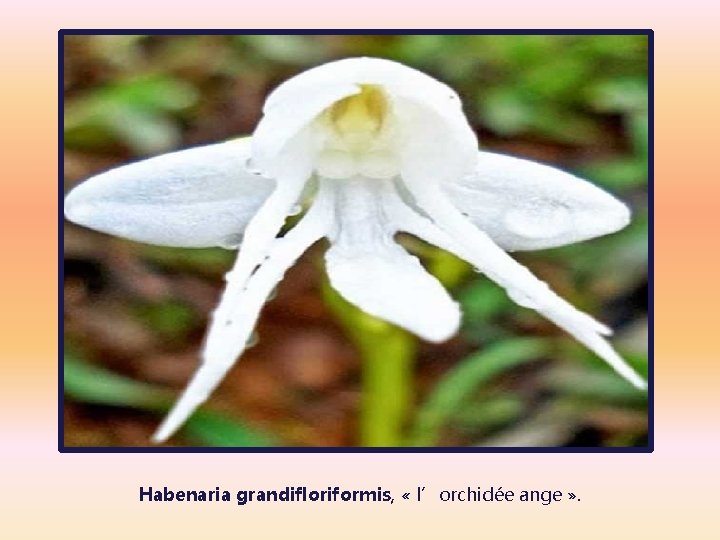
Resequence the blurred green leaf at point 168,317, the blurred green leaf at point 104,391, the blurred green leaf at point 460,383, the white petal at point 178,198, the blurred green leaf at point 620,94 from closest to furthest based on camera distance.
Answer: the white petal at point 178,198 < the blurred green leaf at point 460,383 < the blurred green leaf at point 104,391 < the blurred green leaf at point 168,317 < the blurred green leaf at point 620,94

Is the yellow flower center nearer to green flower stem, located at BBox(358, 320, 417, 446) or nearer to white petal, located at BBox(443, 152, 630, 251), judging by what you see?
white petal, located at BBox(443, 152, 630, 251)

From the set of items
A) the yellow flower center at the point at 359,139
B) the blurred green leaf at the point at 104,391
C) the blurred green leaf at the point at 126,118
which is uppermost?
the blurred green leaf at the point at 126,118

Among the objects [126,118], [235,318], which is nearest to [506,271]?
[235,318]

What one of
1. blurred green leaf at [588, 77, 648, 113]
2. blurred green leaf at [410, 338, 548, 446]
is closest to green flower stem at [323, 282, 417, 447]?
blurred green leaf at [410, 338, 548, 446]

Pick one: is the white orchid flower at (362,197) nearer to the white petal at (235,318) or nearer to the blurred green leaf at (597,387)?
the white petal at (235,318)

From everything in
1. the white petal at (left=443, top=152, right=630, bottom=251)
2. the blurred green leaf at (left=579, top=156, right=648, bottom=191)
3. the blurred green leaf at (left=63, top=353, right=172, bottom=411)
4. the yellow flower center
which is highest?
the blurred green leaf at (left=579, top=156, right=648, bottom=191)

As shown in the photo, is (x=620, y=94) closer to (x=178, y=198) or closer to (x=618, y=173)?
(x=618, y=173)

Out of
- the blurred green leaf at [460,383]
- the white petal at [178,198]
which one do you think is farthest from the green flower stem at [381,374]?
the white petal at [178,198]

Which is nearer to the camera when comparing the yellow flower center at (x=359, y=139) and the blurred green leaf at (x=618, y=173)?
the yellow flower center at (x=359, y=139)
